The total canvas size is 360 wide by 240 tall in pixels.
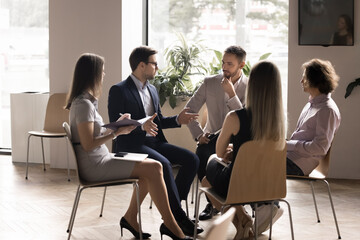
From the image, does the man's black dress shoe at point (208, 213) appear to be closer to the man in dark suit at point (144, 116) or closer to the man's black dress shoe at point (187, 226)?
the man in dark suit at point (144, 116)

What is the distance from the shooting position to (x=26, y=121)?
7.82m

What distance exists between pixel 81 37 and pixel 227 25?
1.83m

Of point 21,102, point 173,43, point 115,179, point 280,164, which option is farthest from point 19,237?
point 173,43

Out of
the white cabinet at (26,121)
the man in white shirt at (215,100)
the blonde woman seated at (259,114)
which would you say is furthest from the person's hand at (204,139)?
the white cabinet at (26,121)

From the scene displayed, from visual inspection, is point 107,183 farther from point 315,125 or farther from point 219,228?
point 219,228

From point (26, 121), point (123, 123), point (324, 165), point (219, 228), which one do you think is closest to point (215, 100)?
point (324, 165)

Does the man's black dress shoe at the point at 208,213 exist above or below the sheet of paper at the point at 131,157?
below

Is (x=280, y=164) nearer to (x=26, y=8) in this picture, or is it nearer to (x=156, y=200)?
(x=156, y=200)

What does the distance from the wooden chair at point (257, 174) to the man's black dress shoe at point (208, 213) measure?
4.51 ft

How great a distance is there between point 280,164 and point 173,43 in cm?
442

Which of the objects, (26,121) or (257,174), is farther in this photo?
(26,121)

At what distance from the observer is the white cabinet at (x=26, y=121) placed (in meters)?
7.77

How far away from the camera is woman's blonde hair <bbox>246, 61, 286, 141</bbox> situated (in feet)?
12.2

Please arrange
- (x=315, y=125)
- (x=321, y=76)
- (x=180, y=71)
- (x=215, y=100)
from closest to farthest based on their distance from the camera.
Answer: (x=315, y=125), (x=321, y=76), (x=215, y=100), (x=180, y=71)
